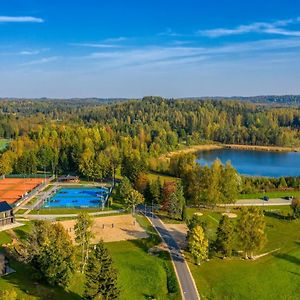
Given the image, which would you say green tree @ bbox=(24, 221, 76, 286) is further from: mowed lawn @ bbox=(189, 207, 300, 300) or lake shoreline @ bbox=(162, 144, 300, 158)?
lake shoreline @ bbox=(162, 144, 300, 158)

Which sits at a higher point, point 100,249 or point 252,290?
point 100,249

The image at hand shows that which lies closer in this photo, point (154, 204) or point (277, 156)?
point (154, 204)

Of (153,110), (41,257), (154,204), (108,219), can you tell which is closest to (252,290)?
(41,257)

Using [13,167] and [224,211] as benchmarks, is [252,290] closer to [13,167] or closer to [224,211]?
[224,211]

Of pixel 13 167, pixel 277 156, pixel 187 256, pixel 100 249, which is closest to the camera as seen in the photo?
pixel 100 249

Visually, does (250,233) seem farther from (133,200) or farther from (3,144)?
(3,144)

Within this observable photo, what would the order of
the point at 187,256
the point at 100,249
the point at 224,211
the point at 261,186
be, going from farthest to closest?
the point at 261,186, the point at 224,211, the point at 187,256, the point at 100,249
